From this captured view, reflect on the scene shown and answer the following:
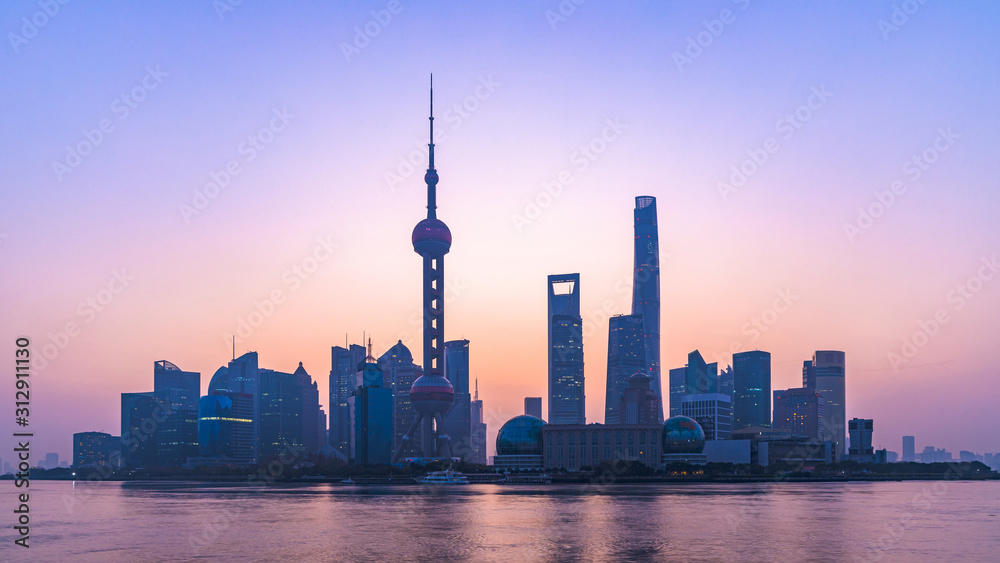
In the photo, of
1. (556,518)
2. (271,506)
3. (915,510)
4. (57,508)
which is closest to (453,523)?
(556,518)

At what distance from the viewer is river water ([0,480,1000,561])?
7644 cm

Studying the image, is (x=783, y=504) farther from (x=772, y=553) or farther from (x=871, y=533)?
(x=772, y=553)

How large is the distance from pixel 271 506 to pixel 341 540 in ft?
213

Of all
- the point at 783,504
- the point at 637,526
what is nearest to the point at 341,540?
the point at 637,526

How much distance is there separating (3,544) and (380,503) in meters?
70.7

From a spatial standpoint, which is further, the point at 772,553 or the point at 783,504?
the point at 783,504

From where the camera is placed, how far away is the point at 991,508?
147 meters

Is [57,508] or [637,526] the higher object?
[637,526]

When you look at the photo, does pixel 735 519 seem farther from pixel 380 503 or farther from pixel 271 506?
pixel 271 506

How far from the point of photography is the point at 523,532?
308ft

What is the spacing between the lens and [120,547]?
84.6 metres

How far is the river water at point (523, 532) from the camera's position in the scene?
76.4 m

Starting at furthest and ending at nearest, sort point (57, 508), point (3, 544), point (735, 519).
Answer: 1. point (57, 508)
2. point (735, 519)
3. point (3, 544)

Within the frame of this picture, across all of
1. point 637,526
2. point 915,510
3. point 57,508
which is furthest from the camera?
point 57,508
